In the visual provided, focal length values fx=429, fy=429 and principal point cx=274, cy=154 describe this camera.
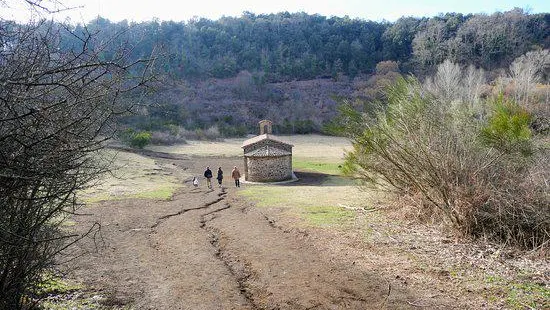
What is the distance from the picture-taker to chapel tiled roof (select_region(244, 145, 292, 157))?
29234 millimetres

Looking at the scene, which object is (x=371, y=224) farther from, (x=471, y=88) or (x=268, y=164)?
(x=471, y=88)

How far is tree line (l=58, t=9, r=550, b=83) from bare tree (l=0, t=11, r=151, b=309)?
77718mm

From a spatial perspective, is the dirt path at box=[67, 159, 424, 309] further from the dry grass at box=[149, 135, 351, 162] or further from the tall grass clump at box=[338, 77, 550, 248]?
the dry grass at box=[149, 135, 351, 162]

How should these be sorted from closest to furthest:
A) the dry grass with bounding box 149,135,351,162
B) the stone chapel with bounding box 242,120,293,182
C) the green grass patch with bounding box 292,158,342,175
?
the stone chapel with bounding box 242,120,293,182 → the green grass patch with bounding box 292,158,342,175 → the dry grass with bounding box 149,135,351,162

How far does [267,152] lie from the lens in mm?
29484

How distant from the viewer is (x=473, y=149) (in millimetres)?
11008

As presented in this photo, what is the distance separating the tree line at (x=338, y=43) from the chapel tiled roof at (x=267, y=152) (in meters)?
55.0

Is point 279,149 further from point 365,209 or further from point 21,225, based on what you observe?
point 21,225

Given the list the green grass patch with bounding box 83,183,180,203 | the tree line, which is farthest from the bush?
the tree line

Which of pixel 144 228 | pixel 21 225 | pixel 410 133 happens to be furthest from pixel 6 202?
pixel 410 133

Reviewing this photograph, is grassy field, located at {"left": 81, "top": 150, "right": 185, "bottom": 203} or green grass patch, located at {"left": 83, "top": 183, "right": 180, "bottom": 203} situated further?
grassy field, located at {"left": 81, "top": 150, "right": 185, "bottom": 203}

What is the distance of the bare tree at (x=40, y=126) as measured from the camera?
4492mm

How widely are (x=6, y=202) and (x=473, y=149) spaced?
33.5 feet

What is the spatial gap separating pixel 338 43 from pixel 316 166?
8117 centimetres
